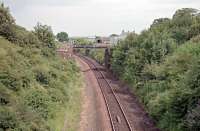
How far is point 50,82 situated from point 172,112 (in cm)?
1197

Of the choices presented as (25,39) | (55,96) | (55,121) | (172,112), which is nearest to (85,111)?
(55,96)

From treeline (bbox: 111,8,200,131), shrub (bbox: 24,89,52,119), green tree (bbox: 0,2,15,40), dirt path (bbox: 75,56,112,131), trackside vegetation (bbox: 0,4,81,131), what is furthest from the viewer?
green tree (bbox: 0,2,15,40)

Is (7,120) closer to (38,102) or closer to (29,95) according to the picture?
(38,102)

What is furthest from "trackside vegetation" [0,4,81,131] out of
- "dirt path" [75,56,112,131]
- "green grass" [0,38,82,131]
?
"dirt path" [75,56,112,131]

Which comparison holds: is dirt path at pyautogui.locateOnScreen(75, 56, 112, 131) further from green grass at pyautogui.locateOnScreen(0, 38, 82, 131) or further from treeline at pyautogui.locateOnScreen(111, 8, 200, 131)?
treeline at pyautogui.locateOnScreen(111, 8, 200, 131)

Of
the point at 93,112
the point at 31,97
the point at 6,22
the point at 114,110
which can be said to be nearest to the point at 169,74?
the point at 114,110

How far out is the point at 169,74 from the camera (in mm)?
30172

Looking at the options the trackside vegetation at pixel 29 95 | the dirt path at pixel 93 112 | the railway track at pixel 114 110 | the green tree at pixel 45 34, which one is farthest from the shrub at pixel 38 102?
the green tree at pixel 45 34

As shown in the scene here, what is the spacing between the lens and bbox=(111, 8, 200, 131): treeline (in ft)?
72.6

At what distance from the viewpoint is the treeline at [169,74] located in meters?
22.1

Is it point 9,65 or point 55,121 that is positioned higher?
point 9,65

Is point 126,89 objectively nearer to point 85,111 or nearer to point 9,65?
point 85,111

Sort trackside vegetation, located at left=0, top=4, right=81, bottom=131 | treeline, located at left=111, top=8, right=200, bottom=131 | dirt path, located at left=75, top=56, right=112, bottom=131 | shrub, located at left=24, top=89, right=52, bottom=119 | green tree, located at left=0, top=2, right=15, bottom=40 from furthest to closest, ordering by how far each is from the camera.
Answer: green tree, located at left=0, top=2, right=15, bottom=40, dirt path, located at left=75, top=56, right=112, bottom=131, shrub, located at left=24, top=89, right=52, bottom=119, treeline, located at left=111, top=8, right=200, bottom=131, trackside vegetation, located at left=0, top=4, right=81, bottom=131

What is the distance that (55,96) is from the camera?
29.2 meters
